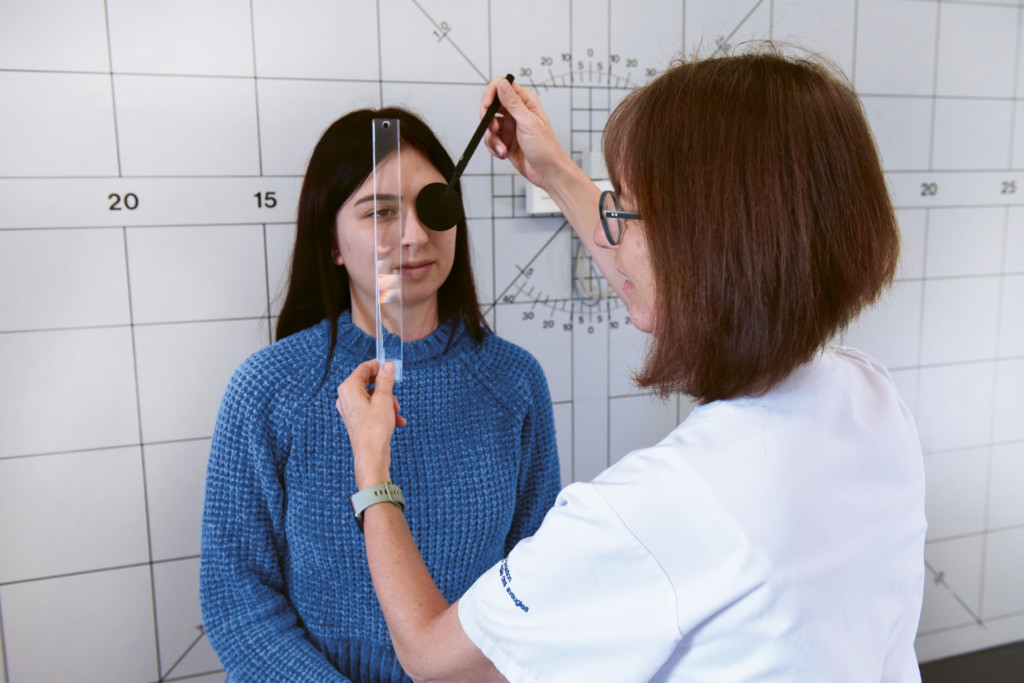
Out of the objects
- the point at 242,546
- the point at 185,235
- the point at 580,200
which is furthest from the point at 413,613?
the point at 185,235

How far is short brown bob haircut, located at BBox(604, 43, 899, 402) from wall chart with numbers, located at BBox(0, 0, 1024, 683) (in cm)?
87

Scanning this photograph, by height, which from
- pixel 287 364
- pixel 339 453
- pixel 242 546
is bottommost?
pixel 242 546

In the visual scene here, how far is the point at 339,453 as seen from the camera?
1.07 metres

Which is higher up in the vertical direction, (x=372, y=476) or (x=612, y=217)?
(x=612, y=217)

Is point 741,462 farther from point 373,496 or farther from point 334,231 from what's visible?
point 334,231

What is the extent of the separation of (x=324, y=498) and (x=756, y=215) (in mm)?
730

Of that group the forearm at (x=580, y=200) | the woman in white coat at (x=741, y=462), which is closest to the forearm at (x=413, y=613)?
the woman in white coat at (x=741, y=462)

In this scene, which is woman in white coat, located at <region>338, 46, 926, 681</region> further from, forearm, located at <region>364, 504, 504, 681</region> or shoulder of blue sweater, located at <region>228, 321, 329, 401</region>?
shoulder of blue sweater, located at <region>228, 321, 329, 401</region>

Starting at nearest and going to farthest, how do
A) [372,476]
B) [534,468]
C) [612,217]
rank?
[612,217], [372,476], [534,468]

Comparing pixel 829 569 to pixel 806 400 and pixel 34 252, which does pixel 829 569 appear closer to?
pixel 806 400

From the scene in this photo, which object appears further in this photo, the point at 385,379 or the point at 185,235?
the point at 185,235

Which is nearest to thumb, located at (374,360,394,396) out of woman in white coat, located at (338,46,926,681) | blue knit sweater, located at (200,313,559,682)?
blue knit sweater, located at (200,313,559,682)

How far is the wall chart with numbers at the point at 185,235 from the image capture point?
49.3 inches

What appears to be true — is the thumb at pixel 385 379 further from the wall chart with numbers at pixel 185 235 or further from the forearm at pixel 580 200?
the wall chart with numbers at pixel 185 235
